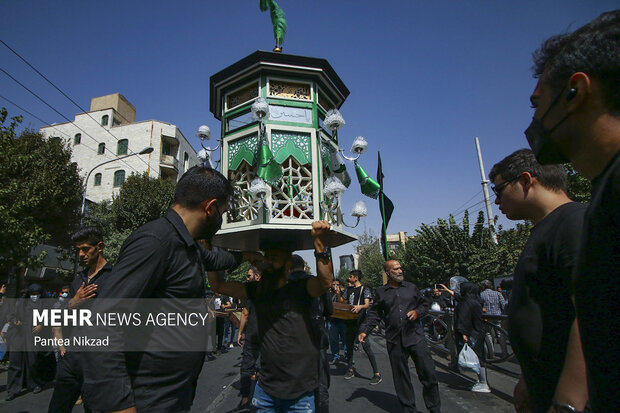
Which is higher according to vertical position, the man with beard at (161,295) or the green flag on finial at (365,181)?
the green flag on finial at (365,181)

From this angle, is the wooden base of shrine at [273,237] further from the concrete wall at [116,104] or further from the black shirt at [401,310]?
the concrete wall at [116,104]

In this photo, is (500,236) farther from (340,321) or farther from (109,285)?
(109,285)

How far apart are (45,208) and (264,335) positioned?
19.6 m

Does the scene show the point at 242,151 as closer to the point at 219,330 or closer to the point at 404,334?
the point at 404,334

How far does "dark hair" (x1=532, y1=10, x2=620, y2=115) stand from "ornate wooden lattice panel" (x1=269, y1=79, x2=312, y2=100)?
10.7 ft

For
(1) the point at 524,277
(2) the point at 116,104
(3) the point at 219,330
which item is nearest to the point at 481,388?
(1) the point at 524,277

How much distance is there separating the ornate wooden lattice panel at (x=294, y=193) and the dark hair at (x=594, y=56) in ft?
8.83

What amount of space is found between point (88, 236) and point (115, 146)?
32.3 metres

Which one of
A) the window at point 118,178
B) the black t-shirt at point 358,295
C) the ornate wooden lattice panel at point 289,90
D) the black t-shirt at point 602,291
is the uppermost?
the window at point 118,178

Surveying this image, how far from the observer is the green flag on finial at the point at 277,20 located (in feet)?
15.9

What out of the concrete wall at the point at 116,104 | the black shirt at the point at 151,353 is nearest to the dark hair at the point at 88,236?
the black shirt at the point at 151,353

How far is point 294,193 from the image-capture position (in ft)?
12.5

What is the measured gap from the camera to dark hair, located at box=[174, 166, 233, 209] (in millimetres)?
1946

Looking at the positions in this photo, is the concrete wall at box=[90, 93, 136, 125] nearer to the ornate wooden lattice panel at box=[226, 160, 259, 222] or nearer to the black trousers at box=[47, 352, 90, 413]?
the ornate wooden lattice panel at box=[226, 160, 259, 222]
